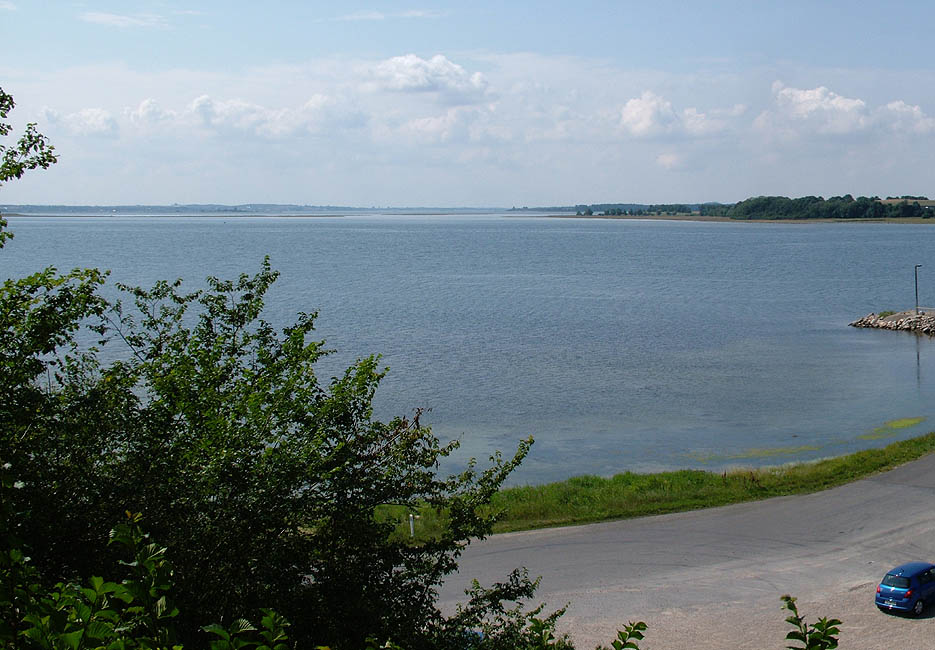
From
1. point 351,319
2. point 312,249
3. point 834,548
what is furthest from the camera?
point 312,249

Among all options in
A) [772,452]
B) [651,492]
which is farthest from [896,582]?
[772,452]

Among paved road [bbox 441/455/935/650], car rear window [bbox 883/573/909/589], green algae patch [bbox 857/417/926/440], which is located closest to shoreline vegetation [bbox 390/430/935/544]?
paved road [bbox 441/455/935/650]

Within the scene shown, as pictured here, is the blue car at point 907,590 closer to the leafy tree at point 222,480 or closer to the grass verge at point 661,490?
the grass verge at point 661,490

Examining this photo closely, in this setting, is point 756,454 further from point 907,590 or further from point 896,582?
point 907,590

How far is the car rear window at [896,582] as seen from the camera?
20109 millimetres

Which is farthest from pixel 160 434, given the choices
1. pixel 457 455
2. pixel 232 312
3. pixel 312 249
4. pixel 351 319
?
pixel 312 249

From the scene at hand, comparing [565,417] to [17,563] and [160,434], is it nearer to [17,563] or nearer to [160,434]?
[160,434]

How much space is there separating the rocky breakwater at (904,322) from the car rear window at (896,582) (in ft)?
197

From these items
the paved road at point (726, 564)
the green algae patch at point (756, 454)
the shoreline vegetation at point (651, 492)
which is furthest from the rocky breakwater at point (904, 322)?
the paved road at point (726, 564)

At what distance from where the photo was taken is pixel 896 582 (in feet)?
66.4

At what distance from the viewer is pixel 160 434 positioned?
11.1 metres

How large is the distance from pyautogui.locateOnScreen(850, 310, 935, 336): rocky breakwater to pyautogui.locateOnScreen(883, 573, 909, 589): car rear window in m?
60.1

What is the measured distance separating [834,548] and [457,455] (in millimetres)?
16382

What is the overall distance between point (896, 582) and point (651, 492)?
11216 millimetres
